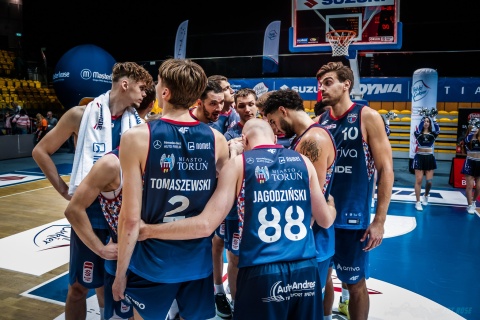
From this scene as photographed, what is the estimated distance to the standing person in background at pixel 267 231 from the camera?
1.95 metres

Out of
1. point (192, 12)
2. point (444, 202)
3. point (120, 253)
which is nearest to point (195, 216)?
point (120, 253)

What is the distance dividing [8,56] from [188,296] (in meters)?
22.8

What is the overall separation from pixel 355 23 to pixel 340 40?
1.76 ft

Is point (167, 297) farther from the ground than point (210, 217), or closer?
closer

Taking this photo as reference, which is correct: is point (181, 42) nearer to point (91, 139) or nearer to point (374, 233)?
point (91, 139)

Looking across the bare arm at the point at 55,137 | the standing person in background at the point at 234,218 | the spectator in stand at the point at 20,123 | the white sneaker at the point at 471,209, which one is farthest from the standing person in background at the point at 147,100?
the spectator in stand at the point at 20,123

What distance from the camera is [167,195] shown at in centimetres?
195

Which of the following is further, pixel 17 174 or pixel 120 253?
pixel 17 174

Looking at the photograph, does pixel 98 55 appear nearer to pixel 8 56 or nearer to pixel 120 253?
pixel 120 253

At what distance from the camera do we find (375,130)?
10.0ft

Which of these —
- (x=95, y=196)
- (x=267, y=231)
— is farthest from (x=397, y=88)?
(x=95, y=196)

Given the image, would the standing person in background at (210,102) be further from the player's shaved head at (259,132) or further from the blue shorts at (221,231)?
the player's shaved head at (259,132)

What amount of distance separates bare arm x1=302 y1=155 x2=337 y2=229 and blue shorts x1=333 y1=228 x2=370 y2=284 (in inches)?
34.1

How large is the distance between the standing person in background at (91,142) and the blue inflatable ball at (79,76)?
6.79 metres
